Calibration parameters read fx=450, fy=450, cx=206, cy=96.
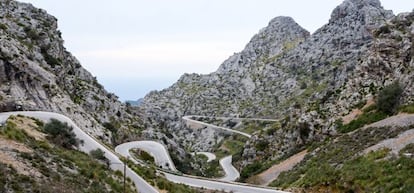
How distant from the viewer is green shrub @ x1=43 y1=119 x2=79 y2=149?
1307 inches

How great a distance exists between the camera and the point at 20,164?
22.0 meters

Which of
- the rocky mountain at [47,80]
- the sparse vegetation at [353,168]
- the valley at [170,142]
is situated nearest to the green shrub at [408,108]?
the valley at [170,142]

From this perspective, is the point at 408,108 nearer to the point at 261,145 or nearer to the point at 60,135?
the point at 261,145

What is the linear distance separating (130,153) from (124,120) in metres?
17.9

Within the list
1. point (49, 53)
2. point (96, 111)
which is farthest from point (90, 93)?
point (49, 53)

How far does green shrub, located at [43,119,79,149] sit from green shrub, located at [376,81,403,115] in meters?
29.3

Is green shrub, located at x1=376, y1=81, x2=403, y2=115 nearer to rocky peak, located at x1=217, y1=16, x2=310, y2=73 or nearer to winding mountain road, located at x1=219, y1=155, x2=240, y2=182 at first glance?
winding mountain road, located at x1=219, y1=155, x2=240, y2=182

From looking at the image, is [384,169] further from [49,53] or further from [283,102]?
[283,102]

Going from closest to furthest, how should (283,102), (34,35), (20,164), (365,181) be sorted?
(20,164), (365,181), (34,35), (283,102)

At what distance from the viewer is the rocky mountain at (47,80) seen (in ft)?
154

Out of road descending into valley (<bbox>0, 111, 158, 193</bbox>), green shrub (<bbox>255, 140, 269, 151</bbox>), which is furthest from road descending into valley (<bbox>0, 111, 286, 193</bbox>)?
green shrub (<bbox>255, 140, 269, 151</bbox>)

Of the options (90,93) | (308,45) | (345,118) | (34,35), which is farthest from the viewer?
(308,45)

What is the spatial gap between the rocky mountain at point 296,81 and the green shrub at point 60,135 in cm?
2762

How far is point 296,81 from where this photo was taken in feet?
425
